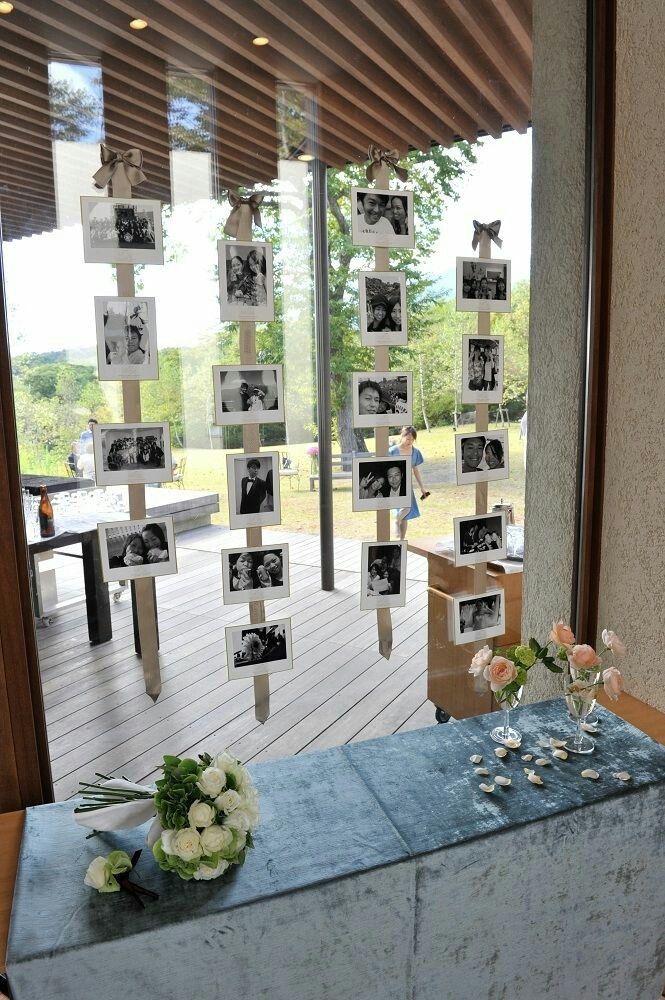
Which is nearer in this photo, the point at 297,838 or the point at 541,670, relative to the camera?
the point at 297,838

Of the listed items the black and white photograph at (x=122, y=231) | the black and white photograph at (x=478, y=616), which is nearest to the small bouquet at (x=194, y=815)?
the black and white photograph at (x=478, y=616)

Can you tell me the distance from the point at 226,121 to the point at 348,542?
106 cm

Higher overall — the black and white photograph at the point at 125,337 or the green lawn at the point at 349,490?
the black and white photograph at the point at 125,337

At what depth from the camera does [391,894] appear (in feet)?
4.36

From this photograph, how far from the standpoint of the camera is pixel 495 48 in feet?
6.31

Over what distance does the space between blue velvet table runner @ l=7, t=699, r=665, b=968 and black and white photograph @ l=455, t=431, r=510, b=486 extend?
69cm

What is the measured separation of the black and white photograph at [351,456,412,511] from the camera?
185 centimetres

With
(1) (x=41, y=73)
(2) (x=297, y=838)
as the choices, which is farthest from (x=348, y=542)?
(1) (x=41, y=73)

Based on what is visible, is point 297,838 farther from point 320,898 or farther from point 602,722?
point 602,722

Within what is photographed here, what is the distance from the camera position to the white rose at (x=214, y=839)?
1250 millimetres

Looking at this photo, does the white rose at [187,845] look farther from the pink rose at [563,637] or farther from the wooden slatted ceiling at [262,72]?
the wooden slatted ceiling at [262,72]

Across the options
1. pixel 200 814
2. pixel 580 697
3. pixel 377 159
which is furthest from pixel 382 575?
pixel 377 159

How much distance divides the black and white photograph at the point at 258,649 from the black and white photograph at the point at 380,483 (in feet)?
1.23

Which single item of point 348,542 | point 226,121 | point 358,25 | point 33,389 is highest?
point 358,25
